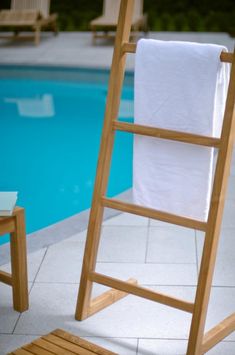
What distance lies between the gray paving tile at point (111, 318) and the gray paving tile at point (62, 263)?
0.43 feet

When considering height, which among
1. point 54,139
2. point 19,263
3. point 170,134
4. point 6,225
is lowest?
point 54,139

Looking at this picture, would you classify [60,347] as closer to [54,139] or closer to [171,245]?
[171,245]

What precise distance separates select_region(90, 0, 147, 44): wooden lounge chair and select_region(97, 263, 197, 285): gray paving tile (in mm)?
7283

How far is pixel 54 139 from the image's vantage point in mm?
6879

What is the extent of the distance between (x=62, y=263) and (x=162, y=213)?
0.97 meters

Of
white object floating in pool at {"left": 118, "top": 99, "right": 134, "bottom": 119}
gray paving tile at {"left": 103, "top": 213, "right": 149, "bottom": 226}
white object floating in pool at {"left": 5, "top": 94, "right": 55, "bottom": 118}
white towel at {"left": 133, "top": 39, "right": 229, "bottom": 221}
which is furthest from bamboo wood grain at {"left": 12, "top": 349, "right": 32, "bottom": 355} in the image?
white object floating in pool at {"left": 5, "top": 94, "right": 55, "bottom": 118}

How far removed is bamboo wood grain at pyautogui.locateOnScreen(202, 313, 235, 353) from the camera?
2781mm

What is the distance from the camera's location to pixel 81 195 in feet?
17.7

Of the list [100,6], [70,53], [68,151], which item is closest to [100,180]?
[68,151]

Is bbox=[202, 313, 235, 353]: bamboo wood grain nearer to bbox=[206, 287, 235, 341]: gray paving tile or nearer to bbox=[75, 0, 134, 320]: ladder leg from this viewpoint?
bbox=[206, 287, 235, 341]: gray paving tile

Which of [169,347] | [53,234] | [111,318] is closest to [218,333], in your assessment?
[169,347]

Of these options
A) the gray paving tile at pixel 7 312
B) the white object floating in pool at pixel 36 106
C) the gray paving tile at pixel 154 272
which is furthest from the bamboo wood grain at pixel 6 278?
the white object floating in pool at pixel 36 106

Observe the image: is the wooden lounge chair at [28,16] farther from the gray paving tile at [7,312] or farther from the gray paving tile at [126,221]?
the gray paving tile at [7,312]

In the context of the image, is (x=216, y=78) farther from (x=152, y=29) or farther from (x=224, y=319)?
(x=152, y=29)
